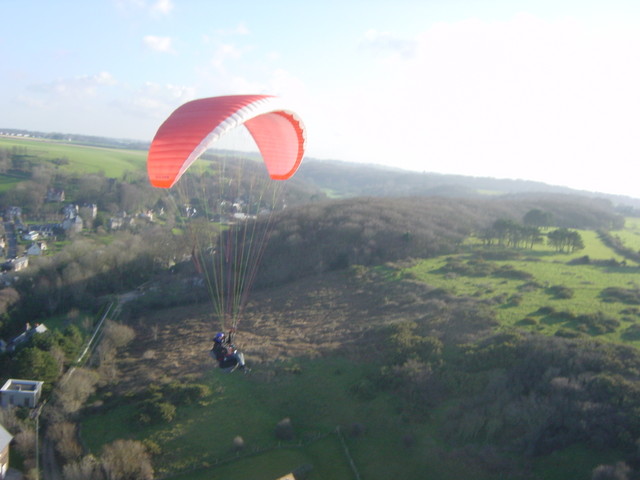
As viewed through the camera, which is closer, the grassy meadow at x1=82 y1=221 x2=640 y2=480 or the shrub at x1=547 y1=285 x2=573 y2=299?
the grassy meadow at x1=82 y1=221 x2=640 y2=480

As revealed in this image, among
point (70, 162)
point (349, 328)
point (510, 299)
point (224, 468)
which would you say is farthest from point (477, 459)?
point (70, 162)

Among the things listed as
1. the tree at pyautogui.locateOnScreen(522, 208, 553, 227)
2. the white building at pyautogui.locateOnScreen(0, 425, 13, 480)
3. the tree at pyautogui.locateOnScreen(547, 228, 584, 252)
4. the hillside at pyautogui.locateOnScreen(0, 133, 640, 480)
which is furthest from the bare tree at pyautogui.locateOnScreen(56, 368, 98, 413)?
the tree at pyautogui.locateOnScreen(522, 208, 553, 227)

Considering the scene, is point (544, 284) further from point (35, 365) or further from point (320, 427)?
point (35, 365)

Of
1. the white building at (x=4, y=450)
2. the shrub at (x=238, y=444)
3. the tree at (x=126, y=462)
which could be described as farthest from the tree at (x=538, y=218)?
the white building at (x=4, y=450)

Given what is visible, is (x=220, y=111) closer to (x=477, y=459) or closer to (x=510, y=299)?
(x=477, y=459)

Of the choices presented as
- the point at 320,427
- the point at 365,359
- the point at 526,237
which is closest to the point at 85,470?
the point at 320,427

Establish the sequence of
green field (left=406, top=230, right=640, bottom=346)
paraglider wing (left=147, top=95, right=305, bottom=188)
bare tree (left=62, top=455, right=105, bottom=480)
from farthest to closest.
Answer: green field (left=406, top=230, right=640, bottom=346), bare tree (left=62, top=455, right=105, bottom=480), paraglider wing (left=147, top=95, right=305, bottom=188)

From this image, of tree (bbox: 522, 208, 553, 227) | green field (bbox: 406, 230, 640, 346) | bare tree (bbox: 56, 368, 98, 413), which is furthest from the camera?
tree (bbox: 522, 208, 553, 227)

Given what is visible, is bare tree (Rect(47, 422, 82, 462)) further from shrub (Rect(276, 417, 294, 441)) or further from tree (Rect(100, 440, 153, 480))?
shrub (Rect(276, 417, 294, 441))

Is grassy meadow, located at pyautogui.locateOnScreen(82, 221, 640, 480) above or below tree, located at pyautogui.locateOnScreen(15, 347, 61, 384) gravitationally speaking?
above

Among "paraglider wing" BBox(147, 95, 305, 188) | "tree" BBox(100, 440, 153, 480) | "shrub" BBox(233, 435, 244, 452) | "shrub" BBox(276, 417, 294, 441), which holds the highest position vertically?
"paraglider wing" BBox(147, 95, 305, 188)
